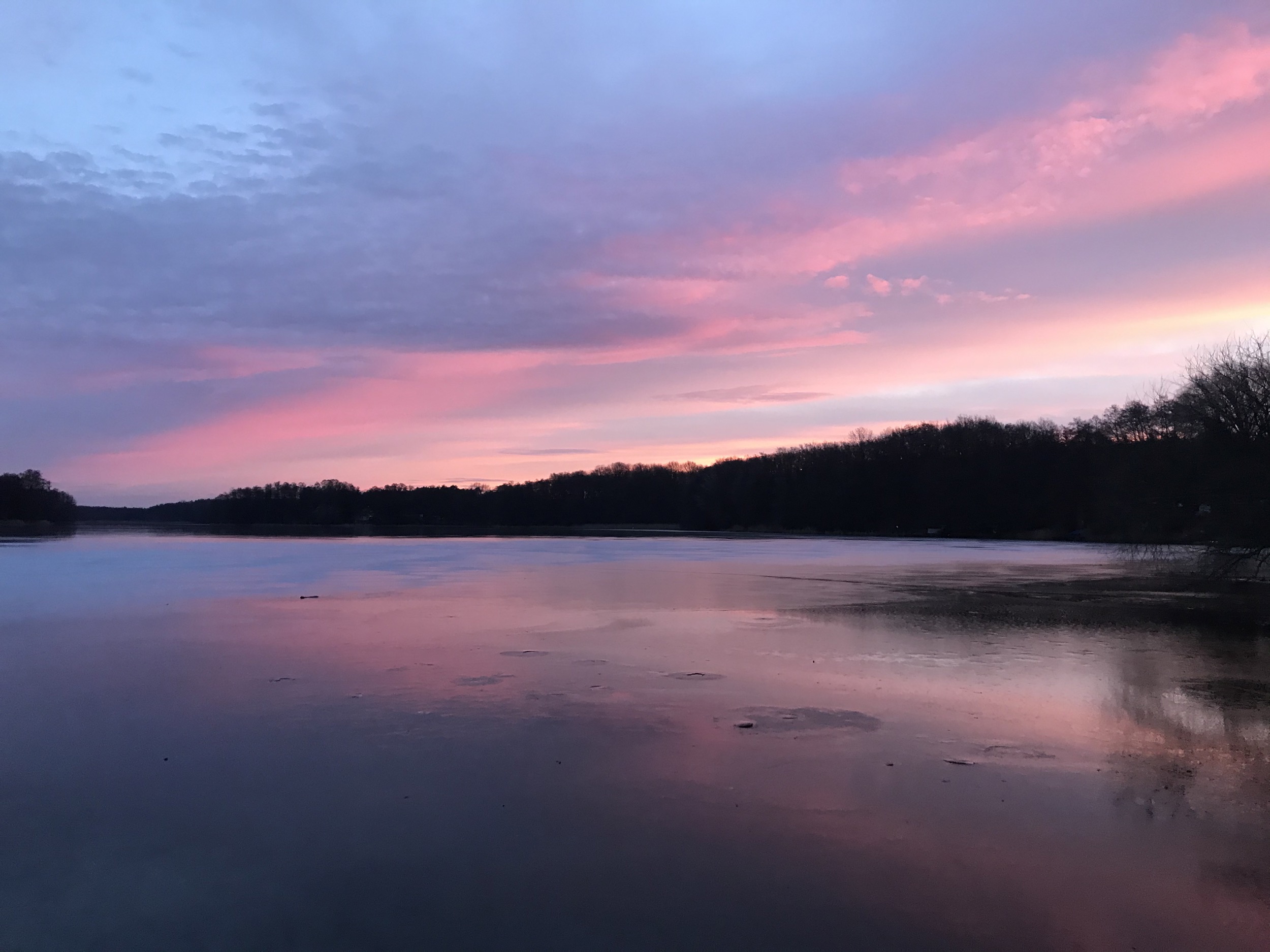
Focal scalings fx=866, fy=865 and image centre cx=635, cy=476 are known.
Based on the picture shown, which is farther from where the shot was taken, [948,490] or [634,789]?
[948,490]

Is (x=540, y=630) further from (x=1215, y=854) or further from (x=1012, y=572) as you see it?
(x=1012, y=572)

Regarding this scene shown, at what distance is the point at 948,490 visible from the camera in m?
72.7

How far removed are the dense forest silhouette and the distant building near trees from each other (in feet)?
79.1

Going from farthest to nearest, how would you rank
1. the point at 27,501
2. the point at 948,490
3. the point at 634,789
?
the point at 27,501, the point at 948,490, the point at 634,789

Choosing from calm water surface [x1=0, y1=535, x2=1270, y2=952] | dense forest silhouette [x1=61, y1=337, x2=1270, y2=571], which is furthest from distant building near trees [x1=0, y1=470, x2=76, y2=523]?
calm water surface [x1=0, y1=535, x2=1270, y2=952]

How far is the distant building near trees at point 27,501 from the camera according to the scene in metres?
86.3

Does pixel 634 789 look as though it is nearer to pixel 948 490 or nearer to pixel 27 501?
pixel 948 490

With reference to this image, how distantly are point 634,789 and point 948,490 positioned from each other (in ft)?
236

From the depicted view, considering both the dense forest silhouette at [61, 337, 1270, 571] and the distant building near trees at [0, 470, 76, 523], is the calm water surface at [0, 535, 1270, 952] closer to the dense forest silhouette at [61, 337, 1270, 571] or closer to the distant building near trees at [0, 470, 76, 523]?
the dense forest silhouette at [61, 337, 1270, 571]

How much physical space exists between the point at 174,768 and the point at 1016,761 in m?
6.09

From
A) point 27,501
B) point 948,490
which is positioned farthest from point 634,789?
point 27,501

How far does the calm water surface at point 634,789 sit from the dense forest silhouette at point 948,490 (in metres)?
8.05

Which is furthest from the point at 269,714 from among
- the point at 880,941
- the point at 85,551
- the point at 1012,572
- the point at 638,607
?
the point at 85,551

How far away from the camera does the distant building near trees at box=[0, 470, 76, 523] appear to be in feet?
283
